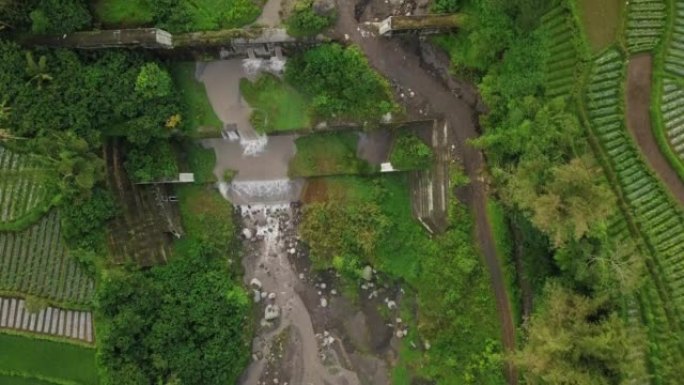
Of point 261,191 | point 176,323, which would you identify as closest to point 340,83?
point 261,191

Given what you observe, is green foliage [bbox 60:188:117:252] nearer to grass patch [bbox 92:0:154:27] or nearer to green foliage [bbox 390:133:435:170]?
grass patch [bbox 92:0:154:27]

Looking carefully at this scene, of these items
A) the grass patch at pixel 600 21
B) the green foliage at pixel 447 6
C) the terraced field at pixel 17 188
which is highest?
the green foliage at pixel 447 6

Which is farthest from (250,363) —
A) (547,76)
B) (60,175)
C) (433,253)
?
(547,76)

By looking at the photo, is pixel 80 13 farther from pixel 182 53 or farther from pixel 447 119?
pixel 447 119

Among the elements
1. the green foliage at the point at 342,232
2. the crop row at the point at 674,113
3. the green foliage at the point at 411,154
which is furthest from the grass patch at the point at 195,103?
the crop row at the point at 674,113

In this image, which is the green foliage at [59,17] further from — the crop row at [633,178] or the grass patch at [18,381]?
the crop row at [633,178]

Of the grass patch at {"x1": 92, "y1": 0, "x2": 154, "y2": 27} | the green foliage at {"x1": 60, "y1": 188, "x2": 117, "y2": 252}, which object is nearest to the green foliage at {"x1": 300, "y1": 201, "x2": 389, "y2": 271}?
the green foliage at {"x1": 60, "y1": 188, "x2": 117, "y2": 252}
